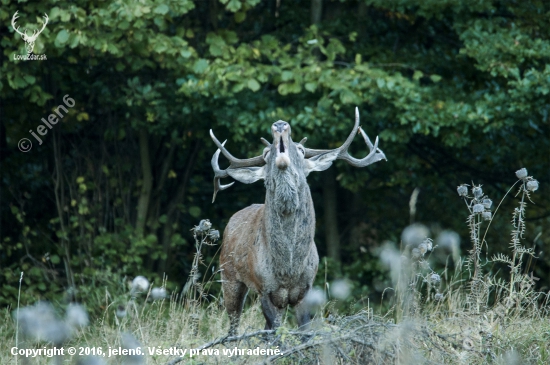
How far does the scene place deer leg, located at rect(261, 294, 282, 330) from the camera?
625 cm

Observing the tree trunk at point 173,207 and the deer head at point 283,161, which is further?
the tree trunk at point 173,207

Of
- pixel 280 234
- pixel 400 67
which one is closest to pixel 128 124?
pixel 400 67

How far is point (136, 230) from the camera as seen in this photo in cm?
1129

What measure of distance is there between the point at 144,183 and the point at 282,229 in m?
5.86

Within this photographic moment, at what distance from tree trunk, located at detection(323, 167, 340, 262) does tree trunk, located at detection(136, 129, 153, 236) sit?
7.89ft

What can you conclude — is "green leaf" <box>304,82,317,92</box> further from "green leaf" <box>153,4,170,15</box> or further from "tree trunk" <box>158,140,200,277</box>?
"tree trunk" <box>158,140,200,277</box>

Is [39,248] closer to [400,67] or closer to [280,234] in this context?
[400,67]

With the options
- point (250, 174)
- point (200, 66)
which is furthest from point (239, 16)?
point (250, 174)

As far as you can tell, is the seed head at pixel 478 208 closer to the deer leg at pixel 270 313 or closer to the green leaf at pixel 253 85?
the deer leg at pixel 270 313

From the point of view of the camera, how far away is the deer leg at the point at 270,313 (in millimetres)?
6246

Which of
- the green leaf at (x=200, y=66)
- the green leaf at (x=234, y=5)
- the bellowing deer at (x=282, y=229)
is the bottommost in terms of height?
the bellowing deer at (x=282, y=229)

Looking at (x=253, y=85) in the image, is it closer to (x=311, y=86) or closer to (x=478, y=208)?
(x=311, y=86)

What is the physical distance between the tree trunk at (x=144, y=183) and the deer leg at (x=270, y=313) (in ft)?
18.0

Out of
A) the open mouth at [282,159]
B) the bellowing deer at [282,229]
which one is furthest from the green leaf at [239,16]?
the open mouth at [282,159]
